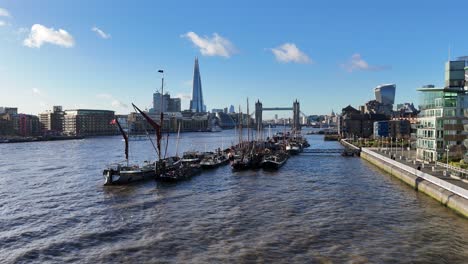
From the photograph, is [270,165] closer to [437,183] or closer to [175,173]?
[175,173]

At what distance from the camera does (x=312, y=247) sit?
2908 centimetres

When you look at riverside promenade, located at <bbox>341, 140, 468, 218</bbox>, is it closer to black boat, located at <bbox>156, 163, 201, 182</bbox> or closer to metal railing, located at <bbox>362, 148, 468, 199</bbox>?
metal railing, located at <bbox>362, 148, 468, 199</bbox>

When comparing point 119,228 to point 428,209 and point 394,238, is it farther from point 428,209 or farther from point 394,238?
point 428,209

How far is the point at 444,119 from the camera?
210ft

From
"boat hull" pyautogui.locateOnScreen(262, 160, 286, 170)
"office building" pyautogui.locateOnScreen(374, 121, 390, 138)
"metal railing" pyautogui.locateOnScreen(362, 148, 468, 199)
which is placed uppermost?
"office building" pyautogui.locateOnScreen(374, 121, 390, 138)

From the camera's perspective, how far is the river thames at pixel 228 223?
27812 millimetres

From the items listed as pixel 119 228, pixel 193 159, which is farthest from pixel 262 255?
pixel 193 159

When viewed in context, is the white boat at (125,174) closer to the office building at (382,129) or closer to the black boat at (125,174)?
the black boat at (125,174)

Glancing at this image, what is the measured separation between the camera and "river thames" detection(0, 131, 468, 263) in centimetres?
2781

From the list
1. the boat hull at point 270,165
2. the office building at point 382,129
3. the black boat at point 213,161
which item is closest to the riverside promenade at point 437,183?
the boat hull at point 270,165

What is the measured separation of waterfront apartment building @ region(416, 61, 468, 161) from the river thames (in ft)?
39.4

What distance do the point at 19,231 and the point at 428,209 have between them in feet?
121

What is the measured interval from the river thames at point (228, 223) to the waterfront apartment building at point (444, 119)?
12.0 metres

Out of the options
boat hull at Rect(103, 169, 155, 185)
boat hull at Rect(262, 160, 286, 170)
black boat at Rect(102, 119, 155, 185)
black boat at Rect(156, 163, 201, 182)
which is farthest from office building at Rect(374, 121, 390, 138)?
boat hull at Rect(103, 169, 155, 185)
